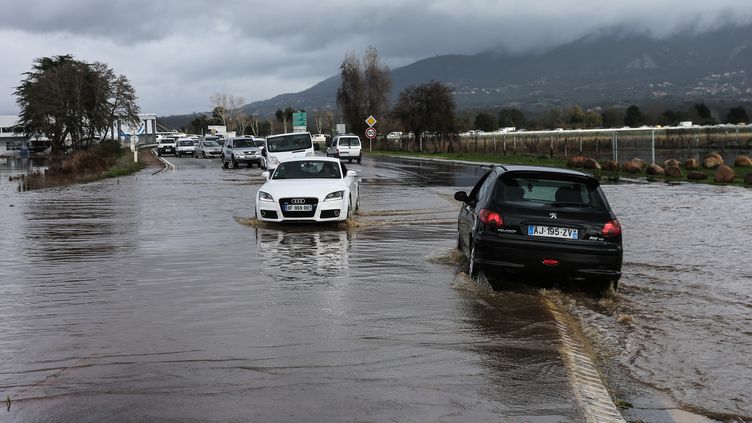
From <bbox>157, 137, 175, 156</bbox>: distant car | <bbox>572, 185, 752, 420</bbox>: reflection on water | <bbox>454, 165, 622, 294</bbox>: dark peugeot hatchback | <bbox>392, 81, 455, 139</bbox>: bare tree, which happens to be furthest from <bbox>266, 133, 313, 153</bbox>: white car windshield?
<bbox>157, 137, 175, 156</bbox>: distant car

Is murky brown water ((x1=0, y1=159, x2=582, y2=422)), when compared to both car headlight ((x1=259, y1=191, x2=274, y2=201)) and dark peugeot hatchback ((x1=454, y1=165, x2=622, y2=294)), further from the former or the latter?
car headlight ((x1=259, y1=191, x2=274, y2=201))

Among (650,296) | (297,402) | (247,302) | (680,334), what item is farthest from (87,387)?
(650,296)

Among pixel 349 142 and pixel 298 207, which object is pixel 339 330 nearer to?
pixel 298 207

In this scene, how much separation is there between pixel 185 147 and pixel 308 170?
181ft

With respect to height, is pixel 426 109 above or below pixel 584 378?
above

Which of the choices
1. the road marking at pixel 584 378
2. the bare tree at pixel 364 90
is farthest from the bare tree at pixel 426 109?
the road marking at pixel 584 378

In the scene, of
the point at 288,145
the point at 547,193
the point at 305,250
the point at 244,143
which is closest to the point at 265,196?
the point at 305,250

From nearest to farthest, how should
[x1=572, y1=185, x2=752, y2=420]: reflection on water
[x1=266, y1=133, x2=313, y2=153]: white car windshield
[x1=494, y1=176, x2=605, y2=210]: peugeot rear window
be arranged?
1. [x1=572, y1=185, x2=752, y2=420]: reflection on water
2. [x1=494, y1=176, x2=605, y2=210]: peugeot rear window
3. [x1=266, y1=133, x2=313, y2=153]: white car windshield

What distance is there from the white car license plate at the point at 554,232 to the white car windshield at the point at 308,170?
9.11 m

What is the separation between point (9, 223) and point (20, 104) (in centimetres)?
8978

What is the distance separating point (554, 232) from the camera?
9.26 metres

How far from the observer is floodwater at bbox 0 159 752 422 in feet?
18.5

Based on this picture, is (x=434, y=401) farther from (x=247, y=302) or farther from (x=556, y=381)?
(x=247, y=302)

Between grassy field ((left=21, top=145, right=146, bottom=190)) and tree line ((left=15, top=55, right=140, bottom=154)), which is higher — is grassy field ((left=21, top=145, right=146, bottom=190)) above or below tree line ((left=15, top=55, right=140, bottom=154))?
below
